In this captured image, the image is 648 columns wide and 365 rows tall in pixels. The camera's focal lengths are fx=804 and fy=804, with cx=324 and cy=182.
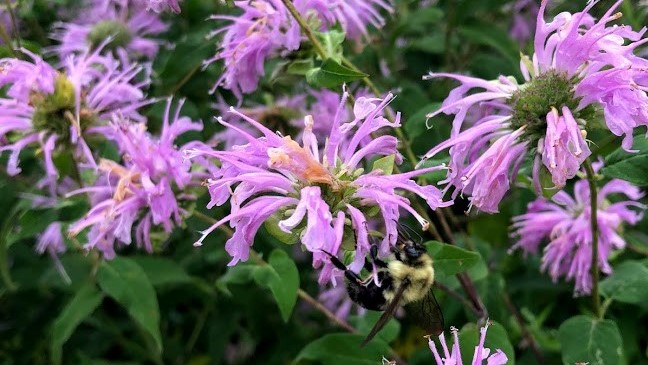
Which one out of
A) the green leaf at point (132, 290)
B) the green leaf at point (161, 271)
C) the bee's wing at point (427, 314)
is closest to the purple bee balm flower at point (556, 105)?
the bee's wing at point (427, 314)

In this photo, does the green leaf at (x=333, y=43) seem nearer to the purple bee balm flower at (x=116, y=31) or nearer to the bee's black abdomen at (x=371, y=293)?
the bee's black abdomen at (x=371, y=293)

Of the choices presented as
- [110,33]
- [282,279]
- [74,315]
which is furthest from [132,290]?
[110,33]

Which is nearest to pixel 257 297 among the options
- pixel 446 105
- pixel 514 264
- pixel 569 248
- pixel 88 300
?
pixel 88 300

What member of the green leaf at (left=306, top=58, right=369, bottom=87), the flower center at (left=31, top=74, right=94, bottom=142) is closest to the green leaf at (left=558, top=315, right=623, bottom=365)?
the green leaf at (left=306, top=58, right=369, bottom=87)

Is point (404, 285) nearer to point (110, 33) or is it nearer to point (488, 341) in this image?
point (488, 341)

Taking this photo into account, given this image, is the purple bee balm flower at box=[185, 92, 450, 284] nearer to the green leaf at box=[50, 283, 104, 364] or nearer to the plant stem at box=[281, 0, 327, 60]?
the plant stem at box=[281, 0, 327, 60]

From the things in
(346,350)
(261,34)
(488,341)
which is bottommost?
(346,350)
